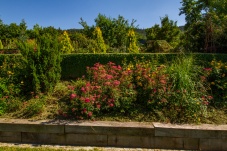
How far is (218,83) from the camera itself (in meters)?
4.40

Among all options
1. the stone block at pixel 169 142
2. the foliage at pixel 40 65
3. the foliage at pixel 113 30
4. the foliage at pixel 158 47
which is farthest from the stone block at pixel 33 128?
the foliage at pixel 113 30

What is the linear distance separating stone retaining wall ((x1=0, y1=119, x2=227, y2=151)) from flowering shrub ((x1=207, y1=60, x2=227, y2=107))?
1.03 metres

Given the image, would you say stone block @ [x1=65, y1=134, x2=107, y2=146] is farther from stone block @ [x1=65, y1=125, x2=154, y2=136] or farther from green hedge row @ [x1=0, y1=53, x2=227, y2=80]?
green hedge row @ [x1=0, y1=53, x2=227, y2=80]

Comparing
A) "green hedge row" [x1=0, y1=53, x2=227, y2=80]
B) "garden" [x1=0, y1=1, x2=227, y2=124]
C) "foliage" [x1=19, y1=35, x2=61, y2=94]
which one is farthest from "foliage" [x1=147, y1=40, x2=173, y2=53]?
"foliage" [x1=19, y1=35, x2=61, y2=94]

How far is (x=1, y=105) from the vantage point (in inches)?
158

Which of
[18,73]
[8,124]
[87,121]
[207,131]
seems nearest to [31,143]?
[8,124]

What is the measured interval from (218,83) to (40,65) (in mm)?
3856

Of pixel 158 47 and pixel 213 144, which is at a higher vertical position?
pixel 158 47

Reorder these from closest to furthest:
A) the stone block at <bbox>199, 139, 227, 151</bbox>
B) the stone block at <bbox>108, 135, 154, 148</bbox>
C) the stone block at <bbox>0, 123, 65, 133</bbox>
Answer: the stone block at <bbox>199, 139, 227, 151</bbox> < the stone block at <bbox>108, 135, 154, 148</bbox> < the stone block at <bbox>0, 123, 65, 133</bbox>

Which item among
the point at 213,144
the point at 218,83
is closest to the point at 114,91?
the point at 213,144

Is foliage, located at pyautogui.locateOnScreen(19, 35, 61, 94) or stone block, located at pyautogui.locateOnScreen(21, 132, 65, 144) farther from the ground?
foliage, located at pyautogui.locateOnScreen(19, 35, 61, 94)

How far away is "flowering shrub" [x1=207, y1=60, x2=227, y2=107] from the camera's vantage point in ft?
13.6

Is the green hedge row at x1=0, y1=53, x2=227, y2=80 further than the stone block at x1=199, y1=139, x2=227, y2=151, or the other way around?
the green hedge row at x1=0, y1=53, x2=227, y2=80

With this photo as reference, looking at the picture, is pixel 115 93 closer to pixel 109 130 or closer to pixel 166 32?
pixel 109 130
